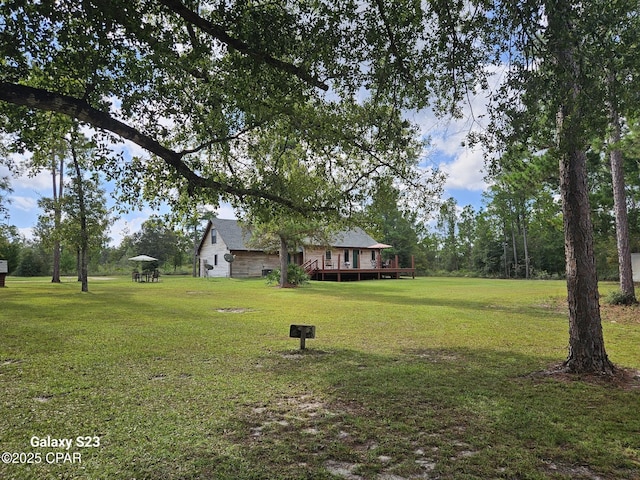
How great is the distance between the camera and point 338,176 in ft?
29.3

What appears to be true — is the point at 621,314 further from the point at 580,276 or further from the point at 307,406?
the point at 307,406

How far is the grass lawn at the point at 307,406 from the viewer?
2807mm

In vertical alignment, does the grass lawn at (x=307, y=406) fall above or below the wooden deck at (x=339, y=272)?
below

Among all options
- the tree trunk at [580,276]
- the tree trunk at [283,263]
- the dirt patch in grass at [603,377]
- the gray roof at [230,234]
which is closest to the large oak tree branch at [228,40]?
the tree trunk at [580,276]

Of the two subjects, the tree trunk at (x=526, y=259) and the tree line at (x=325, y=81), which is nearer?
the tree line at (x=325, y=81)

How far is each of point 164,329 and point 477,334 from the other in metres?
6.38

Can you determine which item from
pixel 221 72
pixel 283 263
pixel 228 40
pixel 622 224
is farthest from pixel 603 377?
pixel 283 263

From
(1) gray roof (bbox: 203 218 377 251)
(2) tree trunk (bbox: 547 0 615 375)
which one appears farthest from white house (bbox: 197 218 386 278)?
(2) tree trunk (bbox: 547 0 615 375)

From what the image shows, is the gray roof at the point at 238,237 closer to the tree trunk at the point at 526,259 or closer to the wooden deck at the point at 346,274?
the wooden deck at the point at 346,274

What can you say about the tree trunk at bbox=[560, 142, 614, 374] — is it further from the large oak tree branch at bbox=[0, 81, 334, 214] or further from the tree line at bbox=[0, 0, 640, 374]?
the large oak tree branch at bbox=[0, 81, 334, 214]

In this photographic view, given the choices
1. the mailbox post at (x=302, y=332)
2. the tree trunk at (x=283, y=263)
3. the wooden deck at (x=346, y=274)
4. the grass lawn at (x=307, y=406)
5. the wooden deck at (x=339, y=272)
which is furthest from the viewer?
the wooden deck at (x=346, y=274)

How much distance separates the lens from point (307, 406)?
158 inches

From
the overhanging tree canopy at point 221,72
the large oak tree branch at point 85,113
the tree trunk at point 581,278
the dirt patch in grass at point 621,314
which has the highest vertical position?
the overhanging tree canopy at point 221,72

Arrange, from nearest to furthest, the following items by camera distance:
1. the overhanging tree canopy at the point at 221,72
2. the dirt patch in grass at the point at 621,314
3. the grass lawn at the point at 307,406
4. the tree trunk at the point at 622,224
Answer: the grass lawn at the point at 307,406
the overhanging tree canopy at the point at 221,72
the dirt patch in grass at the point at 621,314
the tree trunk at the point at 622,224
